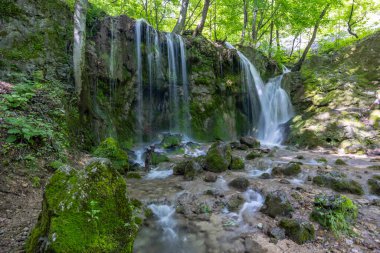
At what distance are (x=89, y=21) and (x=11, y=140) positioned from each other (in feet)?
24.7

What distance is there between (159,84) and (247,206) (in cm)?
825

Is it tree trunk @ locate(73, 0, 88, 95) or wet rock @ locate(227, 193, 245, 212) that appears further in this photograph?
tree trunk @ locate(73, 0, 88, 95)

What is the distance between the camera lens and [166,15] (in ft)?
60.1

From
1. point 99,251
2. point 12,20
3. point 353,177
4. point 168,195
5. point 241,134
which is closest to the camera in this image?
point 99,251

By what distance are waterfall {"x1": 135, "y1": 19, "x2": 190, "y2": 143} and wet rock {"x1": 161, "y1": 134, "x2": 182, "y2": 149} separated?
1053 millimetres

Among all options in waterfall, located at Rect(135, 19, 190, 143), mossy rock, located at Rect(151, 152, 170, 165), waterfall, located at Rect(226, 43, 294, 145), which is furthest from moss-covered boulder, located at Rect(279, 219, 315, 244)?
waterfall, located at Rect(226, 43, 294, 145)

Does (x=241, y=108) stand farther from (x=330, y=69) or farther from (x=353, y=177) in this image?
(x=353, y=177)

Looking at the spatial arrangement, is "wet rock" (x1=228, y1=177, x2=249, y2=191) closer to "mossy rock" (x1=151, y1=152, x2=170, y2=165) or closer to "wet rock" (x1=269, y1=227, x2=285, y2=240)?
"wet rock" (x1=269, y1=227, x2=285, y2=240)

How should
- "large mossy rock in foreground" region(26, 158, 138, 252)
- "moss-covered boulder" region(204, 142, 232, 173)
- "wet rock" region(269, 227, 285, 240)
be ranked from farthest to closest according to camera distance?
1. "moss-covered boulder" region(204, 142, 232, 173)
2. "wet rock" region(269, 227, 285, 240)
3. "large mossy rock in foreground" region(26, 158, 138, 252)

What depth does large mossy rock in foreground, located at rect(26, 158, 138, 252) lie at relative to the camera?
6.65 ft

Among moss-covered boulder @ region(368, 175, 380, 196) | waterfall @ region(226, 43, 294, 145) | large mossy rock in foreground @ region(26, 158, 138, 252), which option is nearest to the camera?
large mossy rock in foreground @ region(26, 158, 138, 252)

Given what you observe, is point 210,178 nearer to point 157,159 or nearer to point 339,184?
point 157,159

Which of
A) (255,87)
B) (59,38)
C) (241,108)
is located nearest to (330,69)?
(255,87)

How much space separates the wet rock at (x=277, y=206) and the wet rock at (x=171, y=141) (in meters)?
6.21
